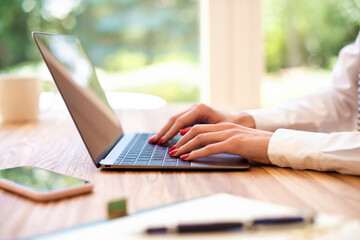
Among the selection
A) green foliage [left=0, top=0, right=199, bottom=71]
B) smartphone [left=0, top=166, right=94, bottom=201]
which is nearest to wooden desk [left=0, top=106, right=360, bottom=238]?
smartphone [left=0, top=166, right=94, bottom=201]

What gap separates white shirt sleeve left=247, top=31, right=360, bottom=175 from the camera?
0.72 metres

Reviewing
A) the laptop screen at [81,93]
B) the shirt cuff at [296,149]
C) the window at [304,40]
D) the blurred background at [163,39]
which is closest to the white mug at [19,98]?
the laptop screen at [81,93]

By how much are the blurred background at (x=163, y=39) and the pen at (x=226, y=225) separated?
86.3 inches

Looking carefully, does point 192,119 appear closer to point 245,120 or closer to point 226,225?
point 245,120

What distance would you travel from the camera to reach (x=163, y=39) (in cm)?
271

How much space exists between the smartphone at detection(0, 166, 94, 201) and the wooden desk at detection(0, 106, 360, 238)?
13mm

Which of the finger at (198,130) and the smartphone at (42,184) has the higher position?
the finger at (198,130)

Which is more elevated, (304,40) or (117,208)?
(304,40)

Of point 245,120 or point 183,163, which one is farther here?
point 245,120

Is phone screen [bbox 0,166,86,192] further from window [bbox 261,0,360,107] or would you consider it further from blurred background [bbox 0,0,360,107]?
window [bbox 261,0,360,107]

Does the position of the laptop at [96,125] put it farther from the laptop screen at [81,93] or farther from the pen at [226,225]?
the pen at [226,225]

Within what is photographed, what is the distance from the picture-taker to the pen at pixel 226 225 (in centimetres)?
44

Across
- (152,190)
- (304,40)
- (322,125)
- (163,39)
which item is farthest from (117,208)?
(304,40)

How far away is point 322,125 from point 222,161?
479 mm
